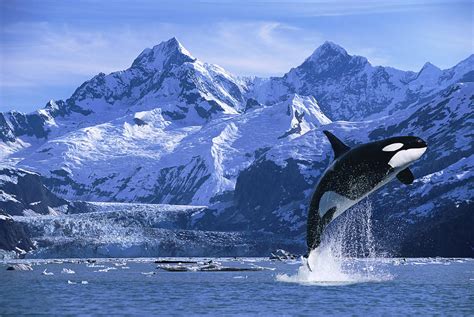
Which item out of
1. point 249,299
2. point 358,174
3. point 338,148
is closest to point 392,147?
point 358,174

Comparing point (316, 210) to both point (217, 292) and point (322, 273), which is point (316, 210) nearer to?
point (217, 292)

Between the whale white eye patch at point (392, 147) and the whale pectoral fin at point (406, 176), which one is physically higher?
the whale white eye patch at point (392, 147)

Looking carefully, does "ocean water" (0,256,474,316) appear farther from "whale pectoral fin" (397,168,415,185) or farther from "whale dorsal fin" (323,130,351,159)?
"whale pectoral fin" (397,168,415,185)

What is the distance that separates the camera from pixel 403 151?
51.5 meters

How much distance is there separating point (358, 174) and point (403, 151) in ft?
11.1

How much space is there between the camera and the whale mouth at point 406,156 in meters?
51.3

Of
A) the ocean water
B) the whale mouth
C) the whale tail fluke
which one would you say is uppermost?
the whale mouth

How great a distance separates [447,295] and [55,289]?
37075 millimetres

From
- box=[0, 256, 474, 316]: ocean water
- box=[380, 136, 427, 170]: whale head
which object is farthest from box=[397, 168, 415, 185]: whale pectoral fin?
box=[0, 256, 474, 316]: ocean water

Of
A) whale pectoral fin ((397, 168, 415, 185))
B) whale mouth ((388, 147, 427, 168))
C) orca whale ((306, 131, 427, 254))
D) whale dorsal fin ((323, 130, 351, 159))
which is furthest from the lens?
whale dorsal fin ((323, 130, 351, 159))

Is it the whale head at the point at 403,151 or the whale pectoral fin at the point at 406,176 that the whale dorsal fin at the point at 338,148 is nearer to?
the whale pectoral fin at the point at 406,176

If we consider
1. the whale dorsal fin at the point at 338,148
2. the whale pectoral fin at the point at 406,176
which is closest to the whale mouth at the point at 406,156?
the whale pectoral fin at the point at 406,176

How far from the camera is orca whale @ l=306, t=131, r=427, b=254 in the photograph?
2032 inches

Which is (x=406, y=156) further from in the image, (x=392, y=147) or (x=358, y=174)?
(x=358, y=174)
